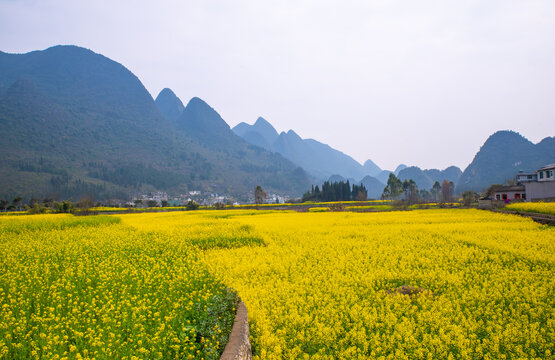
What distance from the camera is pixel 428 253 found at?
11195 mm

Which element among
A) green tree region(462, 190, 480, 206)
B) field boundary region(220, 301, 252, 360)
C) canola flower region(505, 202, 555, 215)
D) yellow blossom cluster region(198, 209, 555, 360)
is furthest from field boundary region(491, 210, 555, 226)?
green tree region(462, 190, 480, 206)

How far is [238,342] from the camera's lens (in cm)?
458

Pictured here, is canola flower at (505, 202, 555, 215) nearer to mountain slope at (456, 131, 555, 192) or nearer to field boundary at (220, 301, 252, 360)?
field boundary at (220, 301, 252, 360)

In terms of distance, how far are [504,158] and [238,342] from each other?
671 feet

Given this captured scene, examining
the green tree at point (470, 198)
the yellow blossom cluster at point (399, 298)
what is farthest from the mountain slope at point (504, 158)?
the yellow blossom cluster at point (399, 298)

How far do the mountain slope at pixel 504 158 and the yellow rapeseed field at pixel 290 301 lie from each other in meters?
168

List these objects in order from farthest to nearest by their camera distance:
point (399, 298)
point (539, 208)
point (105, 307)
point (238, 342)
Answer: point (539, 208) < point (399, 298) < point (105, 307) < point (238, 342)

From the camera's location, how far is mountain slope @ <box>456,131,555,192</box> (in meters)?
153

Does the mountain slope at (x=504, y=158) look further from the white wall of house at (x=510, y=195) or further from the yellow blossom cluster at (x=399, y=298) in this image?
the yellow blossom cluster at (x=399, y=298)

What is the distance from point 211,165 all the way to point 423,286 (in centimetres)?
18553

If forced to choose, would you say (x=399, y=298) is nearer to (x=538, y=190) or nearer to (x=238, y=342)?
(x=238, y=342)

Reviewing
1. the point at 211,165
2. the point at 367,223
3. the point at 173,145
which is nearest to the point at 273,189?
the point at 211,165

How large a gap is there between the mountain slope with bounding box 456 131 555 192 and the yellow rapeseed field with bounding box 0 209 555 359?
167772 millimetres

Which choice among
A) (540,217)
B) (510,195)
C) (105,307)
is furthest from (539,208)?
(510,195)
